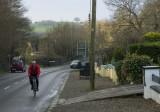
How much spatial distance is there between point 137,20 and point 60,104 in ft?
110

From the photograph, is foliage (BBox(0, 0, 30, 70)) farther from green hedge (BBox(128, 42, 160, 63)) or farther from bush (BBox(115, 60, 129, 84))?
bush (BBox(115, 60, 129, 84))

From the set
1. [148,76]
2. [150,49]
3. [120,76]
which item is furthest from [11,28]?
[148,76]

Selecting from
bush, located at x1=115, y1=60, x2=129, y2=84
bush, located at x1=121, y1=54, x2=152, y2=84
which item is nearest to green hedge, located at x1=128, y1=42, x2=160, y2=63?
bush, located at x1=115, y1=60, x2=129, y2=84

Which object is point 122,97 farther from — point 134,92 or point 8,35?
point 8,35

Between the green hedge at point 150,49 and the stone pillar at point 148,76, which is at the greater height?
the green hedge at point 150,49

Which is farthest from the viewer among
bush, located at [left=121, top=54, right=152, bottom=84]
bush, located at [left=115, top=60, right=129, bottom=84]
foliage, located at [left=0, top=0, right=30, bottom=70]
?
foliage, located at [left=0, top=0, right=30, bottom=70]

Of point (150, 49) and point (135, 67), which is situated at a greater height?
point (150, 49)

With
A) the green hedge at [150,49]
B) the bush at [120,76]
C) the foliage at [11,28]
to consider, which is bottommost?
the bush at [120,76]

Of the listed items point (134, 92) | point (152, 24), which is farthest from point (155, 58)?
point (152, 24)

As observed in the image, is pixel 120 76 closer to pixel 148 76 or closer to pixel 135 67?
pixel 135 67

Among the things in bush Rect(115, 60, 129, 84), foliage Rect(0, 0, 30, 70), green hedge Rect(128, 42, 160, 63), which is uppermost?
foliage Rect(0, 0, 30, 70)

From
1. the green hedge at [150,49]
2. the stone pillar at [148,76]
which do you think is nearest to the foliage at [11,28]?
the green hedge at [150,49]

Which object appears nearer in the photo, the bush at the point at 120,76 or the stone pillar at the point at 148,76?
the stone pillar at the point at 148,76

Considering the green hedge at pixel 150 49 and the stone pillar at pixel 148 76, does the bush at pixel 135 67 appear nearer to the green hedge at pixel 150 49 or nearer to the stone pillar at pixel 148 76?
the green hedge at pixel 150 49
